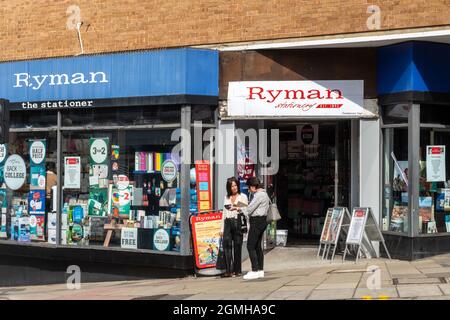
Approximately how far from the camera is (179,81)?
12.3m

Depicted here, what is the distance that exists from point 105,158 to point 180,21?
310 centimetres

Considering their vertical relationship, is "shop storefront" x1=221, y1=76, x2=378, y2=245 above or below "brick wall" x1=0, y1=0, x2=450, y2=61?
below

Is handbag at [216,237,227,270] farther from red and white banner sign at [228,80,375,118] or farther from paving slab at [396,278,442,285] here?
paving slab at [396,278,442,285]

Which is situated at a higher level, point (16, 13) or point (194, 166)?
point (16, 13)

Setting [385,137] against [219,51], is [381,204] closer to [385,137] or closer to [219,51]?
[385,137]

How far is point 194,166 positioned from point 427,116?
4.41 m

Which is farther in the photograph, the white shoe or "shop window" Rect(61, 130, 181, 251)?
"shop window" Rect(61, 130, 181, 251)

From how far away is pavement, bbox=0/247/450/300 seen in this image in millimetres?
9062

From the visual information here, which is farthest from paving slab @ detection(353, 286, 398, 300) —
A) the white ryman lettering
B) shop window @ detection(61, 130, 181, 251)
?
the white ryman lettering

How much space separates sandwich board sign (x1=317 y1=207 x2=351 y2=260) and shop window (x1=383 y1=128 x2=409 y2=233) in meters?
0.77

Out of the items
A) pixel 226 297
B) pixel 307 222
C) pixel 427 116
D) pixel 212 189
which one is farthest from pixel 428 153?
pixel 226 297

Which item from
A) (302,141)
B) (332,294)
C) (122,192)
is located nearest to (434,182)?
(302,141)

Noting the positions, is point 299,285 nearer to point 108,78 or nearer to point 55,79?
point 108,78

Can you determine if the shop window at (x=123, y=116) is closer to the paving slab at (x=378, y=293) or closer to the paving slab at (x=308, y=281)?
the paving slab at (x=308, y=281)
